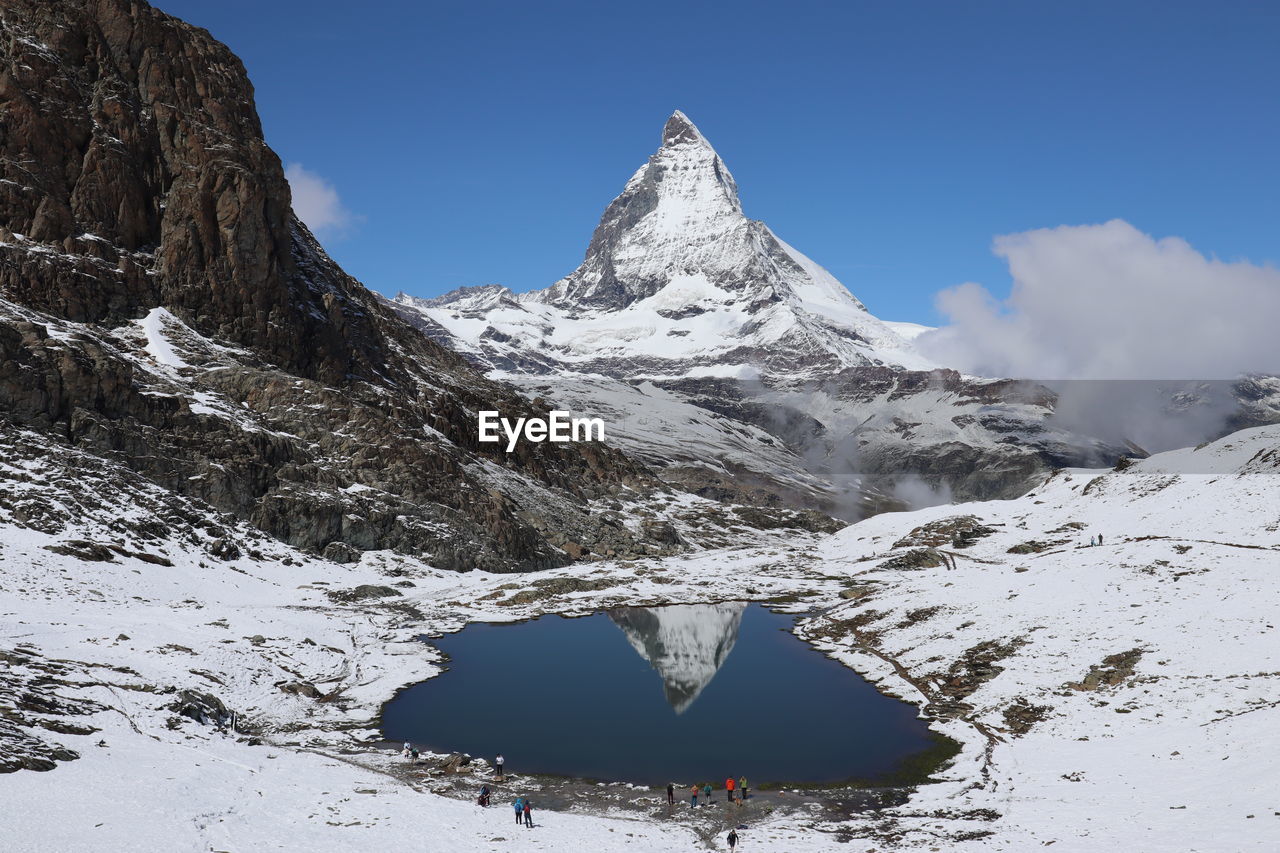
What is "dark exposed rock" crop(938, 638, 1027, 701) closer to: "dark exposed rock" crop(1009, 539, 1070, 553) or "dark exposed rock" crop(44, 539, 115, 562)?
"dark exposed rock" crop(1009, 539, 1070, 553)

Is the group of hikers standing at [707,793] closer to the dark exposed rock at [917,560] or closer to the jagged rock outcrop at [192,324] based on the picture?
the dark exposed rock at [917,560]

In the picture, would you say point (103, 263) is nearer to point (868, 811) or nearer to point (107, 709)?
point (107, 709)

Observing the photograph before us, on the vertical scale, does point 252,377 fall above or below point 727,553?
above

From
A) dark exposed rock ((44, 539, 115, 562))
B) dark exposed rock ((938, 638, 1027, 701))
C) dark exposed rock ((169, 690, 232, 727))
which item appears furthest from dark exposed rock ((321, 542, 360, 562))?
dark exposed rock ((938, 638, 1027, 701))

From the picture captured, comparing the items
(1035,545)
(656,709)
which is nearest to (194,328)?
(656,709)

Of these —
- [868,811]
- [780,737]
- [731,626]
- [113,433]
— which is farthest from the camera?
[113,433]

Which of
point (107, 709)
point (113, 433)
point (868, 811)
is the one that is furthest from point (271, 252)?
point (868, 811)

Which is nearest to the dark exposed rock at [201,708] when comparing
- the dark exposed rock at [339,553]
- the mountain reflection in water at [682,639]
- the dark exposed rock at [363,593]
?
the mountain reflection in water at [682,639]
